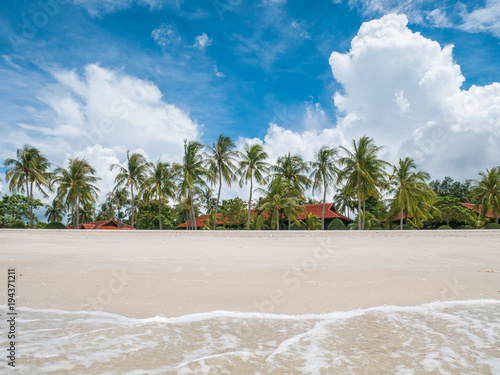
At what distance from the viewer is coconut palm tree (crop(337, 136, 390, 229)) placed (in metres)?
29.5

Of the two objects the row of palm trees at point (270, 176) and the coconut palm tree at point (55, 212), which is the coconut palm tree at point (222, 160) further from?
the coconut palm tree at point (55, 212)

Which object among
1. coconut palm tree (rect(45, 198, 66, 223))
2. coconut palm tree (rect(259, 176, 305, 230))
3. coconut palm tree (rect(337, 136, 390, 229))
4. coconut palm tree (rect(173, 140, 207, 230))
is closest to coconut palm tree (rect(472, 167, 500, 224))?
coconut palm tree (rect(337, 136, 390, 229))

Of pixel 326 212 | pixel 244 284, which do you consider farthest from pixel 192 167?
pixel 244 284

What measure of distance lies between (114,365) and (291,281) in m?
3.31

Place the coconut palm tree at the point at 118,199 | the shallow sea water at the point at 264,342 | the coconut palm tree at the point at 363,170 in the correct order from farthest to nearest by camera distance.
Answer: the coconut palm tree at the point at 118,199 < the coconut palm tree at the point at 363,170 < the shallow sea water at the point at 264,342

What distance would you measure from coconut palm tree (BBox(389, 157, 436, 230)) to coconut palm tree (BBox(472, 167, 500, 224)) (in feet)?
26.8

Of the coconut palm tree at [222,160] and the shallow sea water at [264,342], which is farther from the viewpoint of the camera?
the coconut palm tree at [222,160]

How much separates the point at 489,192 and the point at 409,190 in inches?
510

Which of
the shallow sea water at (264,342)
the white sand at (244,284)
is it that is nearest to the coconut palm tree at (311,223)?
the white sand at (244,284)

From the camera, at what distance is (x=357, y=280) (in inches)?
209

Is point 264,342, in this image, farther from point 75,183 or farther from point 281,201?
point 75,183

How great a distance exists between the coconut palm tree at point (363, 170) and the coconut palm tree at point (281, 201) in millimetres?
5457

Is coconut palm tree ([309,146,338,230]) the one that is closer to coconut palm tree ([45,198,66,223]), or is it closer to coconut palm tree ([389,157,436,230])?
coconut palm tree ([389,157,436,230])

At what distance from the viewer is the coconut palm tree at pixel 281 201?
30.2 m
